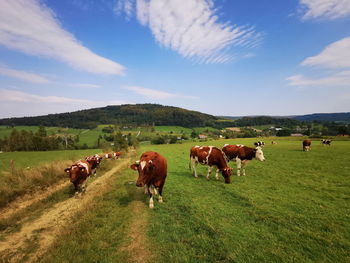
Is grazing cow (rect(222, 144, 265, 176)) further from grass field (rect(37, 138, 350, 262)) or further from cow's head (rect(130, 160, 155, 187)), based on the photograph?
cow's head (rect(130, 160, 155, 187))

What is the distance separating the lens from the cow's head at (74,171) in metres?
11.2

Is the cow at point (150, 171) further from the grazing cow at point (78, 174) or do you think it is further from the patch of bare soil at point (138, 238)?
the grazing cow at point (78, 174)

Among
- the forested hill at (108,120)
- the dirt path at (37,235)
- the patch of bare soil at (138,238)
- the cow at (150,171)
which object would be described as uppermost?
the forested hill at (108,120)

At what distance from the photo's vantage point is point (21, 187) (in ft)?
41.0

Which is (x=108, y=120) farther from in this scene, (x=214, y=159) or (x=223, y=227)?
(x=223, y=227)

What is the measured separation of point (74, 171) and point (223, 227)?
978 cm

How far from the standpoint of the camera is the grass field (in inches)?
198

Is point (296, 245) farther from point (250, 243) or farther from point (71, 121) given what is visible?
point (71, 121)

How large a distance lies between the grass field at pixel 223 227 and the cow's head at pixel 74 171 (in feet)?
8.24

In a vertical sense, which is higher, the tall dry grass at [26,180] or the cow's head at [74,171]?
the cow's head at [74,171]

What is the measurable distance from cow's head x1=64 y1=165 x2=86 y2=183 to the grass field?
251cm

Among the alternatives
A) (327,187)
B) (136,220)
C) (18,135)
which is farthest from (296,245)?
(18,135)

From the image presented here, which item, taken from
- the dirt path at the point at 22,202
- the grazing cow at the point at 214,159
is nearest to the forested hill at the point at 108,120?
the grazing cow at the point at 214,159

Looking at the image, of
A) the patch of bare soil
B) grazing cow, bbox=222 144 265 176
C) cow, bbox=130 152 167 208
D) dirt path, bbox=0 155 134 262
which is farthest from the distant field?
grazing cow, bbox=222 144 265 176
